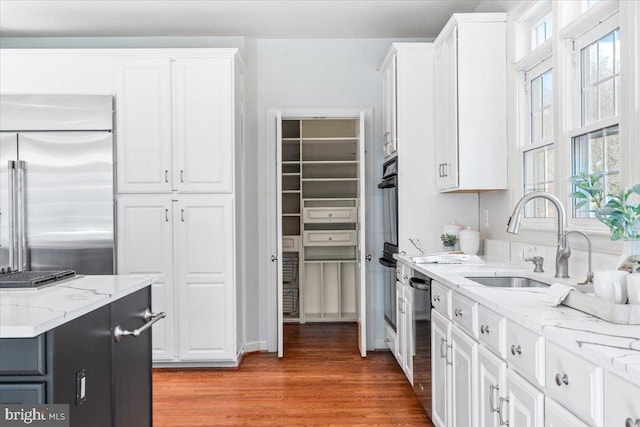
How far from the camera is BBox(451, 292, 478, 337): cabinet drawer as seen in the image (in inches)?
79.0

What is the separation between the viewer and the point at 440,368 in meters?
2.56

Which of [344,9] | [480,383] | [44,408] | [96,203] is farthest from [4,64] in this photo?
[480,383]

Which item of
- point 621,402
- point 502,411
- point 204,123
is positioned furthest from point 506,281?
point 204,123

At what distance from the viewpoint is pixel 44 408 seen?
1340mm

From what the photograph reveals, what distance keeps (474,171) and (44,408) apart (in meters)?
2.71

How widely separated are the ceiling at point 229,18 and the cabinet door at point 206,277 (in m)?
1.47

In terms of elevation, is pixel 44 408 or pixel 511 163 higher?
pixel 511 163

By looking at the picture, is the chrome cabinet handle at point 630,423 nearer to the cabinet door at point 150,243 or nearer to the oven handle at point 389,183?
the oven handle at point 389,183

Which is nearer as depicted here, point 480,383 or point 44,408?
point 44,408

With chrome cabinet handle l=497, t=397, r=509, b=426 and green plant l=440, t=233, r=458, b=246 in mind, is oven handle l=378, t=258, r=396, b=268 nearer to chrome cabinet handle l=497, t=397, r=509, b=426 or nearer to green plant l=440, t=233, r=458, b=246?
green plant l=440, t=233, r=458, b=246

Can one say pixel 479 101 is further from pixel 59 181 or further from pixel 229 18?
pixel 59 181

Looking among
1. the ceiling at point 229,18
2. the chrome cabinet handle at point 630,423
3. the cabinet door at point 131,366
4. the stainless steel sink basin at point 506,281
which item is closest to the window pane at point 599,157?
the stainless steel sink basin at point 506,281

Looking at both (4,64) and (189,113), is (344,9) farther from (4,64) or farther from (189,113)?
(4,64)

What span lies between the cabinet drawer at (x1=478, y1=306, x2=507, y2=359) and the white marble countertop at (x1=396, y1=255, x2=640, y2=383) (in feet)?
0.14
